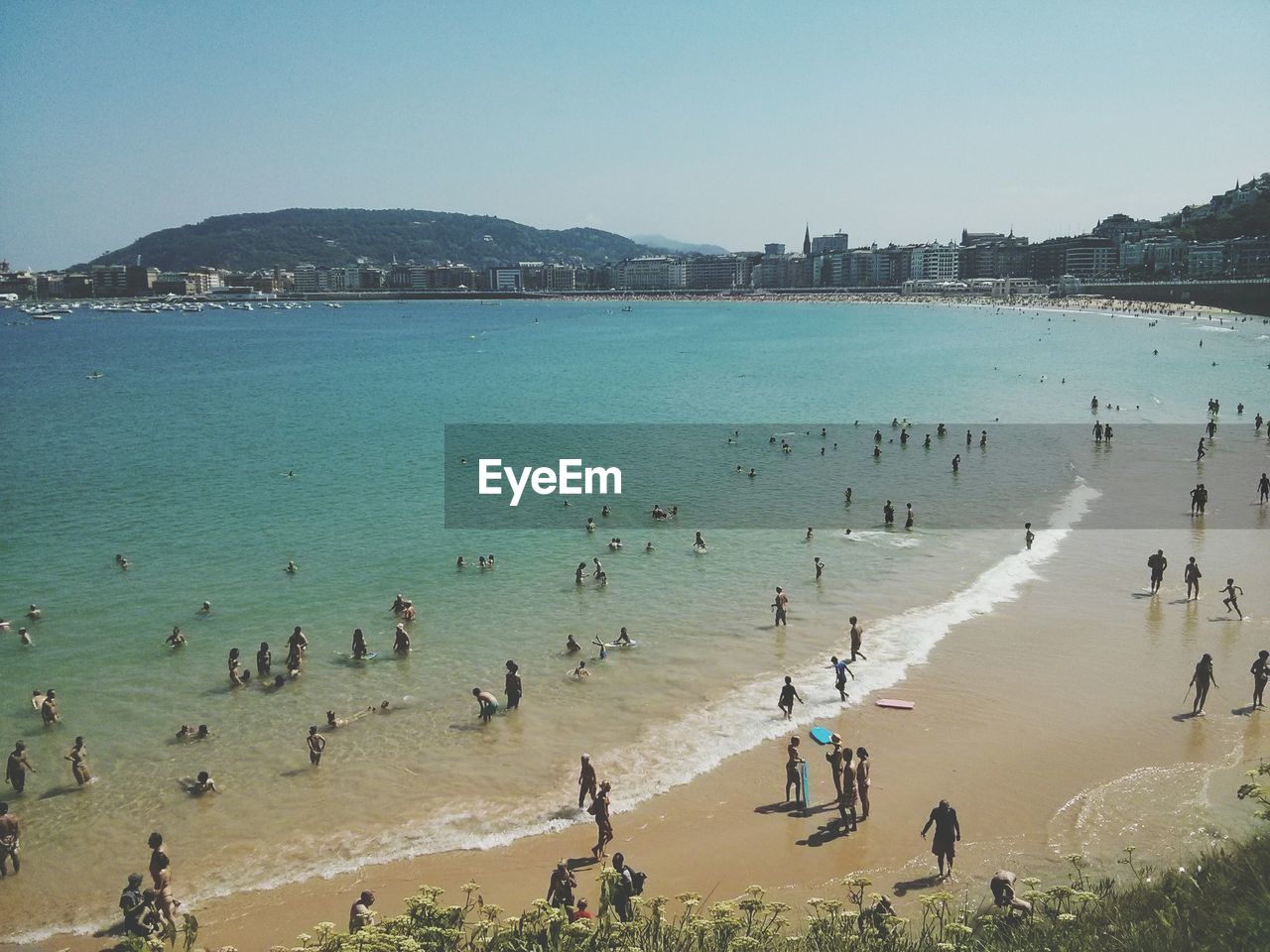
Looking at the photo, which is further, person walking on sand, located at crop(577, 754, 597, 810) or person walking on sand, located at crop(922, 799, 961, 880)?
person walking on sand, located at crop(577, 754, 597, 810)

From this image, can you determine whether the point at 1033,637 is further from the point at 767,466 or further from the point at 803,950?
the point at 767,466

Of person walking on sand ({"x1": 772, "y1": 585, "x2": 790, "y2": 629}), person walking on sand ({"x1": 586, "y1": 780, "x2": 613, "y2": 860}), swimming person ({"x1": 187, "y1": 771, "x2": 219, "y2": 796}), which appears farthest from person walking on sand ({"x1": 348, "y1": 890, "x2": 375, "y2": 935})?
person walking on sand ({"x1": 772, "y1": 585, "x2": 790, "y2": 629})

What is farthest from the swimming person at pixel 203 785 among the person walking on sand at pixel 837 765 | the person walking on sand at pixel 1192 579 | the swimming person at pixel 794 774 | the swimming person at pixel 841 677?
the person walking on sand at pixel 1192 579

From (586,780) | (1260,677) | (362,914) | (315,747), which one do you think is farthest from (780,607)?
(362,914)

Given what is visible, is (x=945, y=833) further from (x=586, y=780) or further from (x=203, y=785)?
(x=203, y=785)

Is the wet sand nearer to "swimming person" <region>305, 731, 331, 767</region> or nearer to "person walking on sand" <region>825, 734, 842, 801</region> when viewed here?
"person walking on sand" <region>825, 734, 842, 801</region>

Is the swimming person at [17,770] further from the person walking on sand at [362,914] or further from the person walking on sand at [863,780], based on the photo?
the person walking on sand at [863,780]

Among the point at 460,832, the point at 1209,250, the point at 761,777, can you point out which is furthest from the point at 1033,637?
the point at 1209,250
